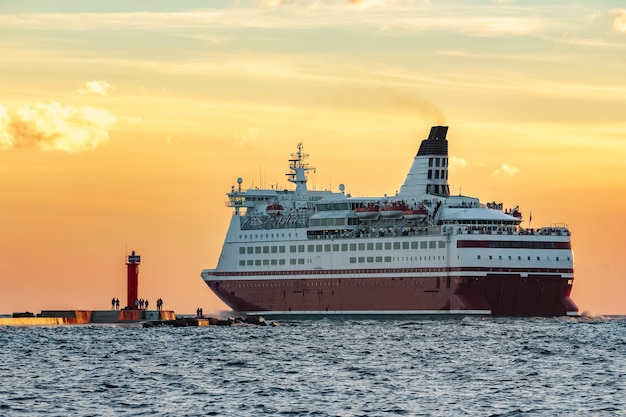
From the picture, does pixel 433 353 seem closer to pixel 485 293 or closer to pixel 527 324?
pixel 527 324

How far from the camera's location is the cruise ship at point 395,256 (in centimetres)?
11806

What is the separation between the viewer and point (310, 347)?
83.9 m

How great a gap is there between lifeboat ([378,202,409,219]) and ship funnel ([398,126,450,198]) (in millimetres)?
3040

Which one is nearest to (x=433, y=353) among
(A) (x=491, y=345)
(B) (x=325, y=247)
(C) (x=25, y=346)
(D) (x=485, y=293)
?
(A) (x=491, y=345)

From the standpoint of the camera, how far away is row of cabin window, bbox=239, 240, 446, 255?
397 feet

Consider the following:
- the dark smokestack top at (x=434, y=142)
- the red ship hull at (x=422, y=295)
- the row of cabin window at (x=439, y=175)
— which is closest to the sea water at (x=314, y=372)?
the red ship hull at (x=422, y=295)

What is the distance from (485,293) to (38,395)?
66516 millimetres

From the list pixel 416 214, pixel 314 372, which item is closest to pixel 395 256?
pixel 416 214

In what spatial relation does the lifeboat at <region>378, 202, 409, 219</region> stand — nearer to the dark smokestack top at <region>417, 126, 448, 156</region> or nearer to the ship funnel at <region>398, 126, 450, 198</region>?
the ship funnel at <region>398, 126, 450, 198</region>

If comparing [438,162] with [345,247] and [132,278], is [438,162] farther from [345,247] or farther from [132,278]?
[132,278]

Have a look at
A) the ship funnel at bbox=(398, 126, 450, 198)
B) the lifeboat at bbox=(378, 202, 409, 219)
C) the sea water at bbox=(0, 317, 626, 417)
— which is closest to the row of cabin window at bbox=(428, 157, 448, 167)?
the ship funnel at bbox=(398, 126, 450, 198)

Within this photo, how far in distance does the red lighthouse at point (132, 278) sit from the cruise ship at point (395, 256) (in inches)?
849

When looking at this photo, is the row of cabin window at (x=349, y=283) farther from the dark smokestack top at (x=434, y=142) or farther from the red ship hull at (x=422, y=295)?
the dark smokestack top at (x=434, y=142)

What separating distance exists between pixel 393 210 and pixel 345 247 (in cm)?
527
